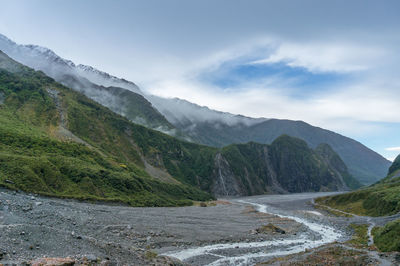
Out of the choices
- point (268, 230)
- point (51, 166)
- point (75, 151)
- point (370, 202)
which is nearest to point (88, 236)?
point (268, 230)

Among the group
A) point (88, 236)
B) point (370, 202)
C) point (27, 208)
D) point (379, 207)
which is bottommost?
point (27, 208)

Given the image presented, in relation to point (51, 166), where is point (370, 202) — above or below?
above

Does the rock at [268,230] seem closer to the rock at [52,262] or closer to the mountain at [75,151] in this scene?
the mountain at [75,151]

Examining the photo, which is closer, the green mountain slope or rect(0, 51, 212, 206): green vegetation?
rect(0, 51, 212, 206): green vegetation

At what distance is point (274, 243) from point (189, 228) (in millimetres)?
13933

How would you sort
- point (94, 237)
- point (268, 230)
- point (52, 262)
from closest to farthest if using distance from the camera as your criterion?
point (52, 262) → point (94, 237) → point (268, 230)

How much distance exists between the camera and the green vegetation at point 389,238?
31.5 meters

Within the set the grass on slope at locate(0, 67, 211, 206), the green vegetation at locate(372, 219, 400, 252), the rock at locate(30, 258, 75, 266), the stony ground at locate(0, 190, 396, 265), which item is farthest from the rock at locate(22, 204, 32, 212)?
the green vegetation at locate(372, 219, 400, 252)

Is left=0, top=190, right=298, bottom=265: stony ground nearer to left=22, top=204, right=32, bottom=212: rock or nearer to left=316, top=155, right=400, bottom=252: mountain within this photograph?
left=22, top=204, right=32, bottom=212: rock

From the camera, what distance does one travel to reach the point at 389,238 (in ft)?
113

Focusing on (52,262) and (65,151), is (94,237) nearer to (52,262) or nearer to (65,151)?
(52,262)

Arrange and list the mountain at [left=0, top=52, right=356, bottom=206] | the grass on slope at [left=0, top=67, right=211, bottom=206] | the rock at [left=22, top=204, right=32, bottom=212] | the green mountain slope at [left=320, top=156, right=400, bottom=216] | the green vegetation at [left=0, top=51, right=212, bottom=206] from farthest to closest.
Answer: the green mountain slope at [left=320, top=156, right=400, bottom=216] < the mountain at [left=0, top=52, right=356, bottom=206] < the green vegetation at [left=0, top=51, right=212, bottom=206] < the grass on slope at [left=0, top=67, right=211, bottom=206] < the rock at [left=22, top=204, right=32, bottom=212]

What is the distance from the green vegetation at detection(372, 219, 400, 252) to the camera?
3152cm

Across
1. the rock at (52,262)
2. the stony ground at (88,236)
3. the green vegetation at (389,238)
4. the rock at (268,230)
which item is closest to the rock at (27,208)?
the stony ground at (88,236)
